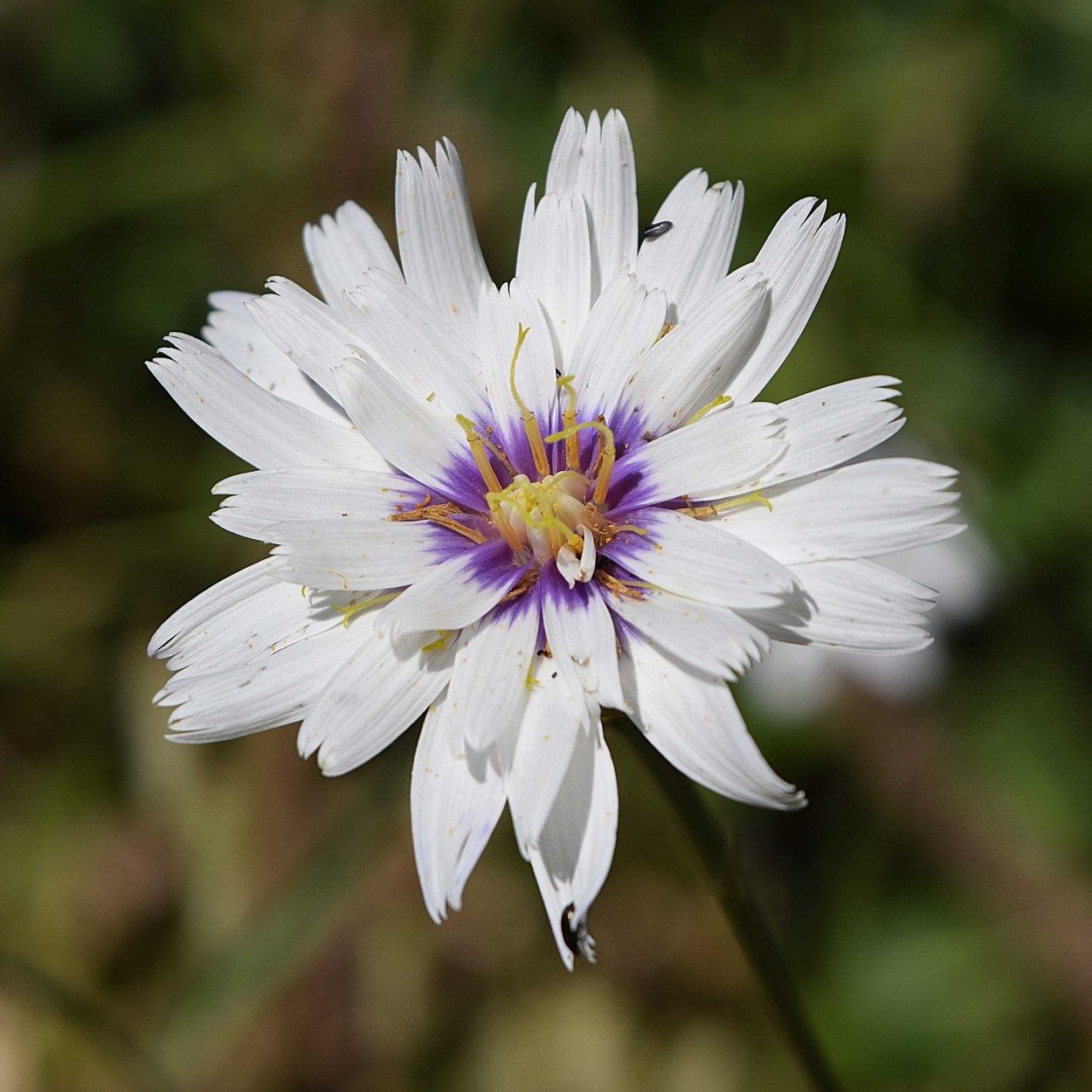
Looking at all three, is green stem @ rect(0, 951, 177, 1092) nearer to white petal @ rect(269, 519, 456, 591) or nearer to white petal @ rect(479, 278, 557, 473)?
white petal @ rect(269, 519, 456, 591)

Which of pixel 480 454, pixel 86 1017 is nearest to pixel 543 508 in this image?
pixel 480 454

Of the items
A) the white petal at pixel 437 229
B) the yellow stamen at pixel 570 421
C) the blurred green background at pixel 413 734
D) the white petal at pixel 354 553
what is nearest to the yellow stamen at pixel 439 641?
the white petal at pixel 354 553

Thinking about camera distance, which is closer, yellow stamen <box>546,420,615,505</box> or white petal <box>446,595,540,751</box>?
white petal <box>446,595,540,751</box>

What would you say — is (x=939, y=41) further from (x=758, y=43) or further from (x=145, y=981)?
(x=145, y=981)

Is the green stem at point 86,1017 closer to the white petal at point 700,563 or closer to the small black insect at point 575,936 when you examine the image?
the small black insect at point 575,936

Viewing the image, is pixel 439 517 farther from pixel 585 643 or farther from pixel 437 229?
pixel 437 229

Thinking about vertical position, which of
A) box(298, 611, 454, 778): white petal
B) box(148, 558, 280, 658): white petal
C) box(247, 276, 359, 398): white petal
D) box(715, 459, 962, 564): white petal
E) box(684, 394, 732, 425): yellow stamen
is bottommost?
box(715, 459, 962, 564): white petal

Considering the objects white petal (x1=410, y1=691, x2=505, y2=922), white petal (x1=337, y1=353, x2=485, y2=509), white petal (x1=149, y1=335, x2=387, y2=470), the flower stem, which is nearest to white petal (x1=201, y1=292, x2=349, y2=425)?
white petal (x1=149, y1=335, x2=387, y2=470)
